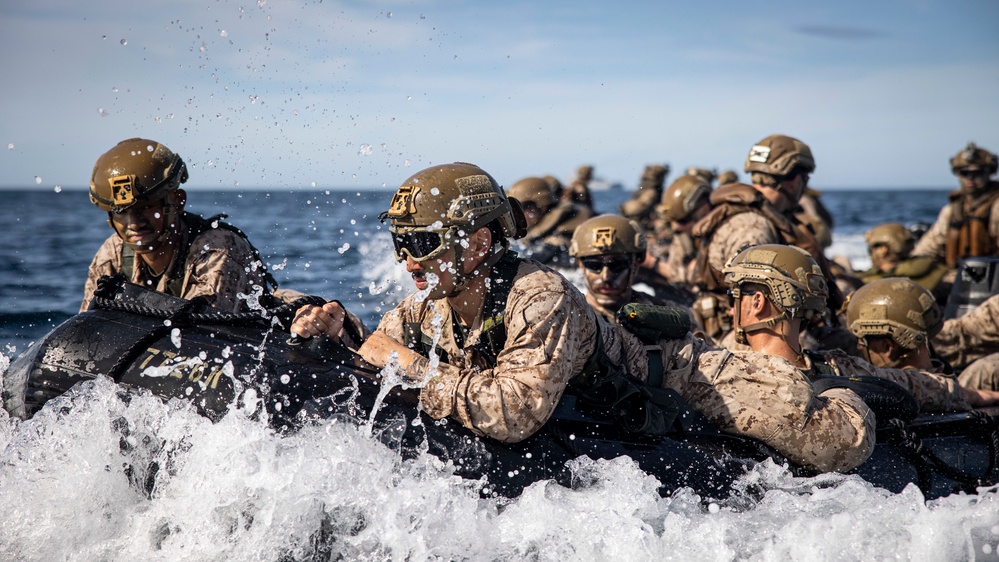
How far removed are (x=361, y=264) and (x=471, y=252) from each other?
1385 cm

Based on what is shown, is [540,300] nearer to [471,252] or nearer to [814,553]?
[471,252]

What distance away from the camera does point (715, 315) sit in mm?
8719

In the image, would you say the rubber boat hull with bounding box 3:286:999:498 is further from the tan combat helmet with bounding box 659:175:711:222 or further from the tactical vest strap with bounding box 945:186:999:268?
the tactical vest strap with bounding box 945:186:999:268

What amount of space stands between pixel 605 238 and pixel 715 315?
4.99 ft

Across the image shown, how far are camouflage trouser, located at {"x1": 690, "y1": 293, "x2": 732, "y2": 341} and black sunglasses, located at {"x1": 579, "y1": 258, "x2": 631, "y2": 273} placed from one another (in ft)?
3.56

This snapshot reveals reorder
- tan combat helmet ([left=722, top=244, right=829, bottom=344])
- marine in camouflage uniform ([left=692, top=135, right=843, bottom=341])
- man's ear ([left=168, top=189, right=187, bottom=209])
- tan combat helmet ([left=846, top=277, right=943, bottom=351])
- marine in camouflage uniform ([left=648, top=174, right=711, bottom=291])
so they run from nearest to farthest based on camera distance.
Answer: tan combat helmet ([left=722, top=244, right=829, bottom=344]) → man's ear ([left=168, top=189, right=187, bottom=209]) → tan combat helmet ([left=846, top=277, right=943, bottom=351]) → marine in camouflage uniform ([left=692, top=135, right=843, bottom=341]) → marine in camouflage uniform ([left=648, top=174, right=711, bottom=291])

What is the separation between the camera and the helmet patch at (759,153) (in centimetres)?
866

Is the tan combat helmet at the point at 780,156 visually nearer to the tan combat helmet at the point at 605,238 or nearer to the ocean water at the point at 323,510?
the tan combat helmet at the point at 605,238

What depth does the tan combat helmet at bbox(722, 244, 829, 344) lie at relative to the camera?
5625 mm

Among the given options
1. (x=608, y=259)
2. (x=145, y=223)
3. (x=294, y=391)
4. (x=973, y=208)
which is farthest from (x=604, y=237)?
(x=973, y=208)

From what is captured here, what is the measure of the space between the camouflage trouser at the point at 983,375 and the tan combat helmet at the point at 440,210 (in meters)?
4.52

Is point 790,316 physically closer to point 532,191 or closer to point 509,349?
point 509,349

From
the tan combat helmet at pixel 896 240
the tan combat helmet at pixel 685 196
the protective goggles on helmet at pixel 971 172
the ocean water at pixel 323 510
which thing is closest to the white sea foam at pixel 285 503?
the ocean water at pixel 323 510

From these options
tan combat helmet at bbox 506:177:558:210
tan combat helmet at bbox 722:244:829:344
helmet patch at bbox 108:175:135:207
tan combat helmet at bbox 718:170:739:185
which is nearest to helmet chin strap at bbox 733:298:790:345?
tan combat helmet at bbox 722:244:829:344
